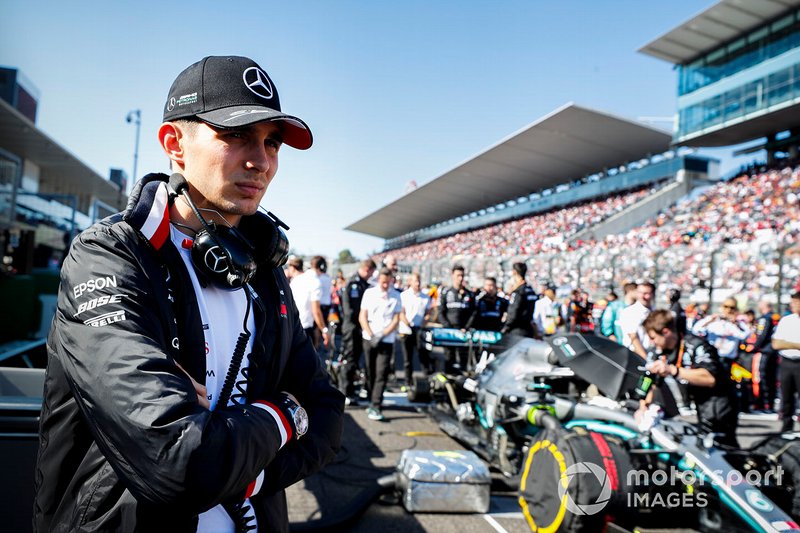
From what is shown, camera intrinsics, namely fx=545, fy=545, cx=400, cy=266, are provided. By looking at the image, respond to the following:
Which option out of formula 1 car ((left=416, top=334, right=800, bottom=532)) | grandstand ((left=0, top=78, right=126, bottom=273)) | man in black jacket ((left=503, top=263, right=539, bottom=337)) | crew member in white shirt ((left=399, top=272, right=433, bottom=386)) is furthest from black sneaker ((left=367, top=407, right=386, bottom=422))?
grandstand ((left=0, top=78, right=126, bottom=273))

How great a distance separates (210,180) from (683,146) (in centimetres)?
3487

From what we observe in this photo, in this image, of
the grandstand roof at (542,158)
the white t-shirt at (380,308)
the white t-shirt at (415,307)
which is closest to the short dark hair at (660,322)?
the white t-shirt at (380,308)

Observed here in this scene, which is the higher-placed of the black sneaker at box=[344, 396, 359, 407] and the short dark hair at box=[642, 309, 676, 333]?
the short dark hair at box=[642, 309, 676, 333]

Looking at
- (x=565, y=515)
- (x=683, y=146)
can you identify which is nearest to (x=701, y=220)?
(x=683, y=146)

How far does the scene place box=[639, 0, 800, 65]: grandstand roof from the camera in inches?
1039

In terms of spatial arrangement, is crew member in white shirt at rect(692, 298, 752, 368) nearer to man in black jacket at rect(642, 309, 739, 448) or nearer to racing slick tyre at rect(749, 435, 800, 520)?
man in black jacket at rect(642, 309, 739, 448)

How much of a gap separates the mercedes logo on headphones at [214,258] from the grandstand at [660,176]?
39.8ft

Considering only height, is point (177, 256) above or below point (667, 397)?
above

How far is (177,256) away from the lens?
1.23m

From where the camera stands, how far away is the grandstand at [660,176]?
15.8m

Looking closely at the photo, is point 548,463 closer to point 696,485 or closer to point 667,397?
point 696,485

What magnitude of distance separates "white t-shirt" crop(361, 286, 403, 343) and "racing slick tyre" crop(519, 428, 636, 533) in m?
3.71

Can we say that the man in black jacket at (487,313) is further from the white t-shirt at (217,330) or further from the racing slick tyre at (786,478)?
the white t-shirt at (217,330)

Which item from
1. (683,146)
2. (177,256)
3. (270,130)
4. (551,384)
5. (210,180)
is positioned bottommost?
(551,384)
